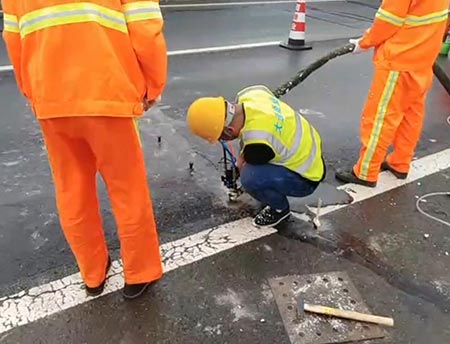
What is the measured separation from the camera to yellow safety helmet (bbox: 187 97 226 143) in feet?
8.75

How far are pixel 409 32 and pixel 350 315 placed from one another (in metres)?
1.95

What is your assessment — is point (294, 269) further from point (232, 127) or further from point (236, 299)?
point (232, 127)

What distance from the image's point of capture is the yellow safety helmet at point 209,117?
2.67 meters

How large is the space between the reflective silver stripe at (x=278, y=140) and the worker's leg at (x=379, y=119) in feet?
2.73

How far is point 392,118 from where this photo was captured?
3.58 meters

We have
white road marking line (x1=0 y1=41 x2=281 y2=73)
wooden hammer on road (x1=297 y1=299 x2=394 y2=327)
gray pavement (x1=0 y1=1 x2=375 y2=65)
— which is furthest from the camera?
gray pavement (x1=0 y1=1 x2=375 y2=65)

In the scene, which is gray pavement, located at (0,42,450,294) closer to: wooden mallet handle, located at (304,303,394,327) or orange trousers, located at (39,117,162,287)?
orange trousers, located at (39,117,162,287)

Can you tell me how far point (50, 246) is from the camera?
2.93 meters

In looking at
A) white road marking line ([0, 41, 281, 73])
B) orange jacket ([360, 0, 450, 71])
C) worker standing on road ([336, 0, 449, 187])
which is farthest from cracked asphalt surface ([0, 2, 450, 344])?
white road marking line ([0, 41, 281, 73])

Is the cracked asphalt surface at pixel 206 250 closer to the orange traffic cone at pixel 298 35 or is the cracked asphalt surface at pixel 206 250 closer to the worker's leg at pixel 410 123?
the worker's leg at pixel 410 123

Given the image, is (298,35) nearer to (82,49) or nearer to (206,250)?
(206,250)

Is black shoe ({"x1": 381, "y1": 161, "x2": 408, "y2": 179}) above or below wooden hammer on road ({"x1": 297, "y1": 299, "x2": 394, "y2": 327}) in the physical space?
below

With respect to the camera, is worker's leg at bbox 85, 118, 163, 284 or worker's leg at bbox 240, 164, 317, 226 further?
worker's leg at bbox 240, 164, 317, 226

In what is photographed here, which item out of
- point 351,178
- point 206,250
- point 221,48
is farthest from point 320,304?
point 221,48
